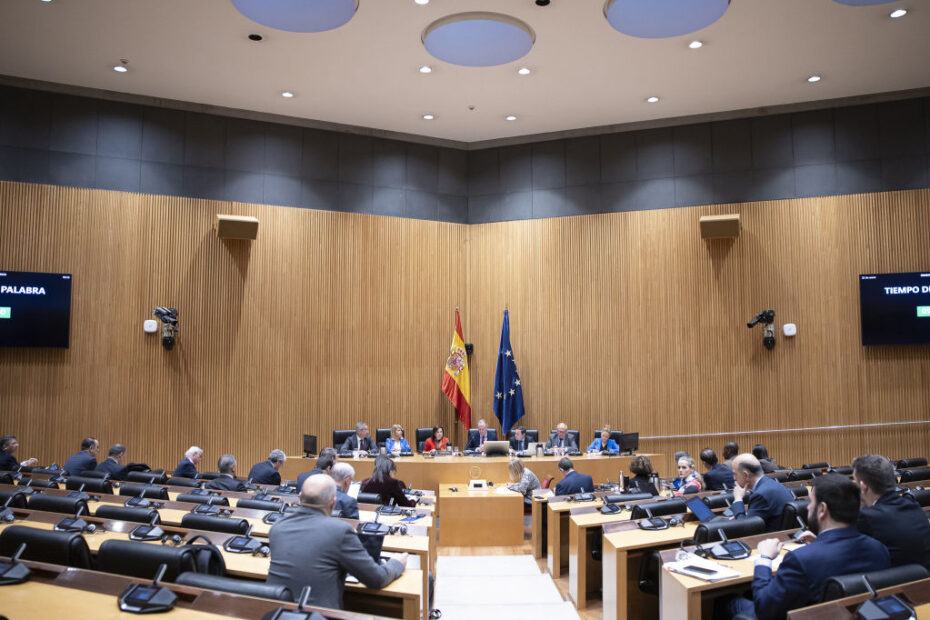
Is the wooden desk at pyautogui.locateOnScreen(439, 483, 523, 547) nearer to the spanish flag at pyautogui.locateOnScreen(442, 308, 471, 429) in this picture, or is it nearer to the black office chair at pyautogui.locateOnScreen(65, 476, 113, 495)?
the black office chair at pyautogui.locateOnScreen(65, 476, 113, 495)

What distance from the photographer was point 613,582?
4.32 m

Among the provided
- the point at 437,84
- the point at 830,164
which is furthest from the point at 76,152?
the point at 830,164

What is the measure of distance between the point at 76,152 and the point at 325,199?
3.77 m

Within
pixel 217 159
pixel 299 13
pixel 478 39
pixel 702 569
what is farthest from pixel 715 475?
pixel 217 159

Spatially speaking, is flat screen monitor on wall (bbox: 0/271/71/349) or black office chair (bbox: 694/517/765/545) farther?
flat screen monitor on wall (bbox: 0/271/71/349)

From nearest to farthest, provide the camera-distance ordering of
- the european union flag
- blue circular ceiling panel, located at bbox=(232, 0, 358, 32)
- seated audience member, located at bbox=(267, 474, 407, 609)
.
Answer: seated audience member, located at bbox=(267, 474, 407, 609), blue circular ceiling panel, located at bbox=(232, 0, 358, 32), the european union flag

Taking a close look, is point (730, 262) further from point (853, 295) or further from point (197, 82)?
point (197, 82)

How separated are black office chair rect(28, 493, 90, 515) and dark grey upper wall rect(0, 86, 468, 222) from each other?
269 inches

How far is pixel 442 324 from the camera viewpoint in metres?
11.7

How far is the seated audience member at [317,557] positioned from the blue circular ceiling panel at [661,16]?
6.90 m

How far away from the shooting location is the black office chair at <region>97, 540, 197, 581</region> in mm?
2834

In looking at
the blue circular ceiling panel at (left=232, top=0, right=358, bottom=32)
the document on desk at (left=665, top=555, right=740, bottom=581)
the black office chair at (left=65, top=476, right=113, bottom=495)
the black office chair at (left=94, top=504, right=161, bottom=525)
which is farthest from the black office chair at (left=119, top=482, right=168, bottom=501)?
the blue circular ceiling panel at (left=232, top=0, right=358, bottom=32)

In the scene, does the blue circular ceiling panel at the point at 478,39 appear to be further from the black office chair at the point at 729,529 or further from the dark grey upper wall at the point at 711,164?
the black office chair at the point at 729,529

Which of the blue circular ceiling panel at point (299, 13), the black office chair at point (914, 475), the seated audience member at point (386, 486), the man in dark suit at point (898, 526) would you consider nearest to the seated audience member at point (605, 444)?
the black office chair at point (914, 475)
